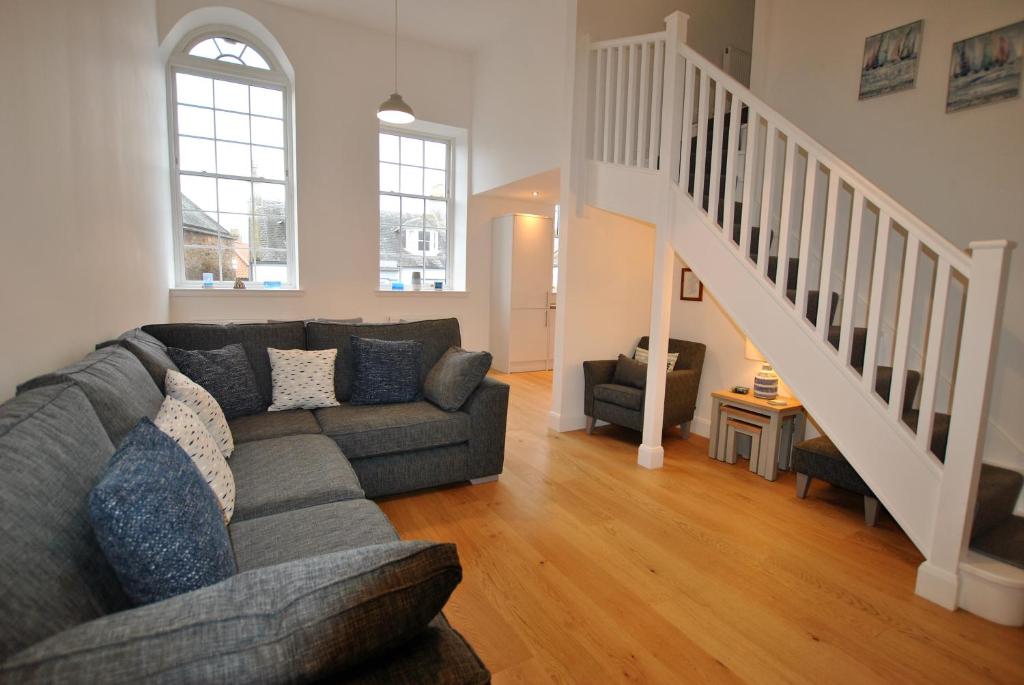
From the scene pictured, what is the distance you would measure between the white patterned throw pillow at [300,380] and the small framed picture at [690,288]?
295cm

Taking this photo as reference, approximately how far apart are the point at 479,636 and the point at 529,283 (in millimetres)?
5058

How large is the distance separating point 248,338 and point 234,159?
10.0 ft

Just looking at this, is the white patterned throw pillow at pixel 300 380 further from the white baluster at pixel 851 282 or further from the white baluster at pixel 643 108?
the white baluster at pixel 851 282

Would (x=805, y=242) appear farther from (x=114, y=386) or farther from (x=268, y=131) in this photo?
(x=268, y=131)

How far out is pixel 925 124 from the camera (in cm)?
299

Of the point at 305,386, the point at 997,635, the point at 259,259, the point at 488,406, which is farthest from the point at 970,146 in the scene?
the point at 259,259

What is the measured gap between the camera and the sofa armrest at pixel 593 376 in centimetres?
417

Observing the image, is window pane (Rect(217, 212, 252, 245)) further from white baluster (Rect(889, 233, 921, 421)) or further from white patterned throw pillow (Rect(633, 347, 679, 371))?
white baluster (Rect(889, 233, 921, 421))

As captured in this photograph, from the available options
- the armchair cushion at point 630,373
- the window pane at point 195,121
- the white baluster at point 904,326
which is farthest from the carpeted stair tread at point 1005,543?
the window pane at point 195,121

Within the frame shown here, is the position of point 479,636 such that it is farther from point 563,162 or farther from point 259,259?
point 259,259

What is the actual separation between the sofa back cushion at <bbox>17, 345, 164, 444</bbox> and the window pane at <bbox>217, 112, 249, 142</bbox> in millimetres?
3911

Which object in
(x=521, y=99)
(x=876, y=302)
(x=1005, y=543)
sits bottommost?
(x=1005, y=543)

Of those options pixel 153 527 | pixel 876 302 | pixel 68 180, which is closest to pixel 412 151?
pixel 68 180

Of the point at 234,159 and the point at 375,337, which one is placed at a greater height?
the point at 234,159
